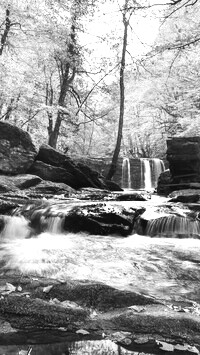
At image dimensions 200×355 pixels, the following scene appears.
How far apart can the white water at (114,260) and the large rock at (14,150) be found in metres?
5.62

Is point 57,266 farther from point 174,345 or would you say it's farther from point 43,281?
point 174,345

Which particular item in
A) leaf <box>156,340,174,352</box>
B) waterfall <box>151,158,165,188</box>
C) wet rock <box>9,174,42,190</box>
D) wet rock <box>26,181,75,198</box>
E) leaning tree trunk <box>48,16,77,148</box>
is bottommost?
leaf <box>156,340,174,352</box>

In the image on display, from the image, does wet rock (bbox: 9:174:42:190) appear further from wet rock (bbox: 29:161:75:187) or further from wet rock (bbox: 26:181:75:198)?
wet rock (bbox: 29:161:75:187)

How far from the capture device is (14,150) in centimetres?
1279

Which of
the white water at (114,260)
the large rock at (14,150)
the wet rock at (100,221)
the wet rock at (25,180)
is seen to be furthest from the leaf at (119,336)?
the large rock at (14,150)

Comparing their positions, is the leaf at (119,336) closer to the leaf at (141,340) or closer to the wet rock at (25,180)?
the leaf at (141,340)

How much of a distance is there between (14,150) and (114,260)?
29.7 feet

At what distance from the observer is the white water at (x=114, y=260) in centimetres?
391

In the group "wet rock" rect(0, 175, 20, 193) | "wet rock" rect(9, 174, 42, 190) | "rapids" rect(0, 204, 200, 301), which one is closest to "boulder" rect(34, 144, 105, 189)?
"wet rock" rect(9, 174, 42, 190)

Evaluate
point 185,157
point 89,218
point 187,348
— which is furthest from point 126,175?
point 187,348

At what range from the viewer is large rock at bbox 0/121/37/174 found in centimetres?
1248

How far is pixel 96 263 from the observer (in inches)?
193

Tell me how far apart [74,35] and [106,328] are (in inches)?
686

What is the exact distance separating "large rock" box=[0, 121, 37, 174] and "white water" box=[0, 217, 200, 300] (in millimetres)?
5618
